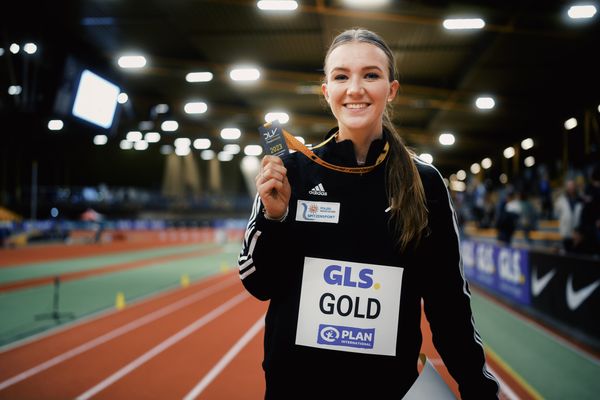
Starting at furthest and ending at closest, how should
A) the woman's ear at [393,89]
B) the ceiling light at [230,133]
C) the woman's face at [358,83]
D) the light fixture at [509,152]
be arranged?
the light fixture at [509,152], the ceiling light at [230,133], the woman's ear at [393,89], the woman's face at [358,83]

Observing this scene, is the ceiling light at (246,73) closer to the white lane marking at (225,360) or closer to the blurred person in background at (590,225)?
the white lane marking at (225,360)

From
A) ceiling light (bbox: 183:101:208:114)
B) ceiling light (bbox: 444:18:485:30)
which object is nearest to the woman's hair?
ceiling light (bbox: 444:18:485:30)

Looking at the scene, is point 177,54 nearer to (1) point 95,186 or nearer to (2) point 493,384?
(2) point 493,384

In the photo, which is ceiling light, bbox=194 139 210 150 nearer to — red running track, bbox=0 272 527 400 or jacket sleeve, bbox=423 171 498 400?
red running track, bbox=0 272 527 400

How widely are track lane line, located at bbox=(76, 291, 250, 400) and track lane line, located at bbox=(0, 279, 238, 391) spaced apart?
88cm

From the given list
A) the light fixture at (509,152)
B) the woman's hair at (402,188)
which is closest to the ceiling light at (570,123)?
the light fixture at (509,152)

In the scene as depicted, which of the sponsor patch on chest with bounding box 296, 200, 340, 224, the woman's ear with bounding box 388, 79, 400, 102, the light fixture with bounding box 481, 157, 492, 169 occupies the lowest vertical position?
the sponsor patch on chest with bounding box 296, 200, 340, 224

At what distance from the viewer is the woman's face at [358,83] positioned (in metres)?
1.54

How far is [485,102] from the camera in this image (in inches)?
707

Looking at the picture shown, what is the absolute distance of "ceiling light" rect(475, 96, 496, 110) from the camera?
17672 millimetres

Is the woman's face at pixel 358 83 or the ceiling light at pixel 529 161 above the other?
the ceiling light at pixel 529 161

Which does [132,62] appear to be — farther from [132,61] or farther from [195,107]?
[195,107]

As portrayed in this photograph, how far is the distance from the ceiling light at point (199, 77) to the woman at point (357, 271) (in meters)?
15.0

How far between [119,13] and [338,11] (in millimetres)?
5309
